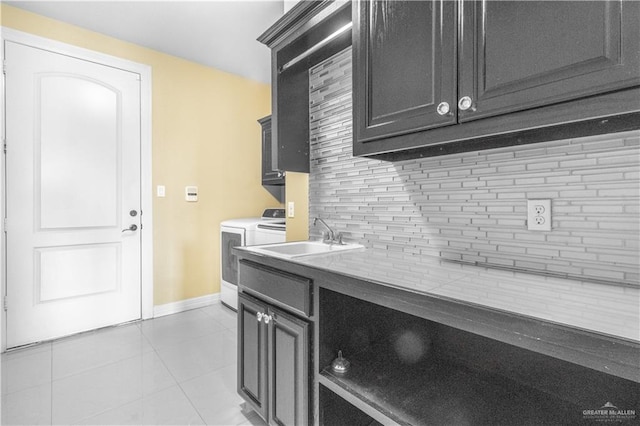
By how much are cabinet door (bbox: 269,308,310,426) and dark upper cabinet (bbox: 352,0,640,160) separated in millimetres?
815

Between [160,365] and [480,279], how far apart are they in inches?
86.4

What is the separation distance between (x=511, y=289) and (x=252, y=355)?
120 cm

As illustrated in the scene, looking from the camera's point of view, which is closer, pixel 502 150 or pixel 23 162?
pixel 502 150

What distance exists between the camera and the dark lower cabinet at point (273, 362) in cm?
127

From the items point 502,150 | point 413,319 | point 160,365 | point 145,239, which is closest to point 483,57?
point 502,150

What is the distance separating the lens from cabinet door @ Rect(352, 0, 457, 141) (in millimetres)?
1071

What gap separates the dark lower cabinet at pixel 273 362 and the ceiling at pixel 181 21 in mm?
2191

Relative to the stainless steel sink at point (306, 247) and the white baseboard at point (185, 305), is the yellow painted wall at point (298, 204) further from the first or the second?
the white baseboard at point (185, 305)

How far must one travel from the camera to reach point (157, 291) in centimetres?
315

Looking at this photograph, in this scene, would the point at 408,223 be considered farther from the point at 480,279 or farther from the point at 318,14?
the point at 318,14

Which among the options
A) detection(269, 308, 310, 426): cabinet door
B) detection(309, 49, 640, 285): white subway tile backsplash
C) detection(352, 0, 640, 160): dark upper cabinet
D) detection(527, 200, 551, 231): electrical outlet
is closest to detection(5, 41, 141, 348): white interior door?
detection(309, 49, 640, 285): white subway tile backsplash

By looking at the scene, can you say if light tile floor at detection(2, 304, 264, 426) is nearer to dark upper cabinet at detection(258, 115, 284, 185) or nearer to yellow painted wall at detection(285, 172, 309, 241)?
yellow painted wall at detection(285, 172, 309, 241)

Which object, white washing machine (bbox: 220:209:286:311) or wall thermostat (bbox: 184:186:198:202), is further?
wall thermostat (bbox: 184:186:198:202)

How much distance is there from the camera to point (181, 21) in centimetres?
261
